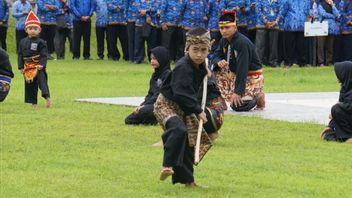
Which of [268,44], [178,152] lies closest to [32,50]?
[178,152]

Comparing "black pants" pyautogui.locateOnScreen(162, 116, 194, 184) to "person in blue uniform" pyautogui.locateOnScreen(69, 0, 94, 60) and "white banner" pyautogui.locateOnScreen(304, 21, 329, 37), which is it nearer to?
"white banner" pyautogui.locateOnScreen(304, 21, 329, 37)

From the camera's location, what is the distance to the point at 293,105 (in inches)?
720

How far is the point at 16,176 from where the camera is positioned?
10.6m

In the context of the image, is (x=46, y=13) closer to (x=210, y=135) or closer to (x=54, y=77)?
(x=54, y=77)

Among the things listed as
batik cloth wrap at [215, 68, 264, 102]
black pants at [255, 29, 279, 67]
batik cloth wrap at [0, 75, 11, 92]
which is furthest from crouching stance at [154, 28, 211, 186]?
black pants at [255, 29, 279, 67]

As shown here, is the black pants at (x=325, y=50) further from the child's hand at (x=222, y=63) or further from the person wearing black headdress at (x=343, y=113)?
the person wearing black headdress at (x=343, y=113)

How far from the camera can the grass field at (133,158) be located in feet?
32.8

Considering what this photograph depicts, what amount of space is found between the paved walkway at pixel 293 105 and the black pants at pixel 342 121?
2114 millimetres

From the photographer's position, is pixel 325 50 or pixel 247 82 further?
pixel 325 50

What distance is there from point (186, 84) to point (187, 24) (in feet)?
60.9

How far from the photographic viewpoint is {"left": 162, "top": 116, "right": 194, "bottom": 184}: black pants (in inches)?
387

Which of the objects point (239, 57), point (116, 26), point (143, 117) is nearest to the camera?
point (143, 117)

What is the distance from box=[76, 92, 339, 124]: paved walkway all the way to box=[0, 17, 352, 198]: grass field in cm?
58

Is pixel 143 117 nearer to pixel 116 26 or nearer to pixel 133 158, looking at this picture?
pixel 133 158
